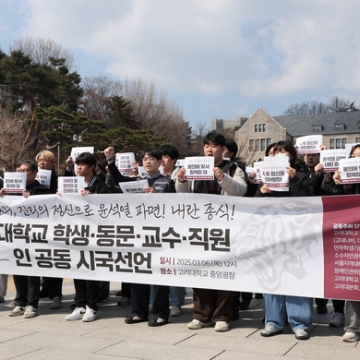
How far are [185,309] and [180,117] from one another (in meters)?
58.0

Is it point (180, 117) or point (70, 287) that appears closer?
point (70, 287)

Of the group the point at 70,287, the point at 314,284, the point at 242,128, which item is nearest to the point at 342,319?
the point at 314,284

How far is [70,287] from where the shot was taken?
8.20 m

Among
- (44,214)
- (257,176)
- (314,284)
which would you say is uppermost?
(257,176)

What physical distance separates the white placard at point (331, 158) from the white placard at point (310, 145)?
435 millimetres

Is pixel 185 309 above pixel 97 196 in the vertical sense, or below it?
below

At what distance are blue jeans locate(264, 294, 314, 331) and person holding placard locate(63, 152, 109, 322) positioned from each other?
2.02 m

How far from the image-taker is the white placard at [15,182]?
20.6 ft

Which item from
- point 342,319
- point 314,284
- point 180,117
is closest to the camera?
point 314,284

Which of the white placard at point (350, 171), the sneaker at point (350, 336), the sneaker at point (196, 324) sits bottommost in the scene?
the sneaker at point (196, 324)

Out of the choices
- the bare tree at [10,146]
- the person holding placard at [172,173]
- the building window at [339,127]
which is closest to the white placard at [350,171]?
the person holding placard at [172,173]

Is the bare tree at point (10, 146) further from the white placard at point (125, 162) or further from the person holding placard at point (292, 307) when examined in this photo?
the person holding placard at point (292, 307)

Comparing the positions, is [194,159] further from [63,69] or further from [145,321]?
[63,69]

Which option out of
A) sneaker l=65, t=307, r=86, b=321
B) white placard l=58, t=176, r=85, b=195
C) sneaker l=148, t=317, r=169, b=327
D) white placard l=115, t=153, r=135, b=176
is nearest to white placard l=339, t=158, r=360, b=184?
sneaker l=148, t=317, r=169, b=327
